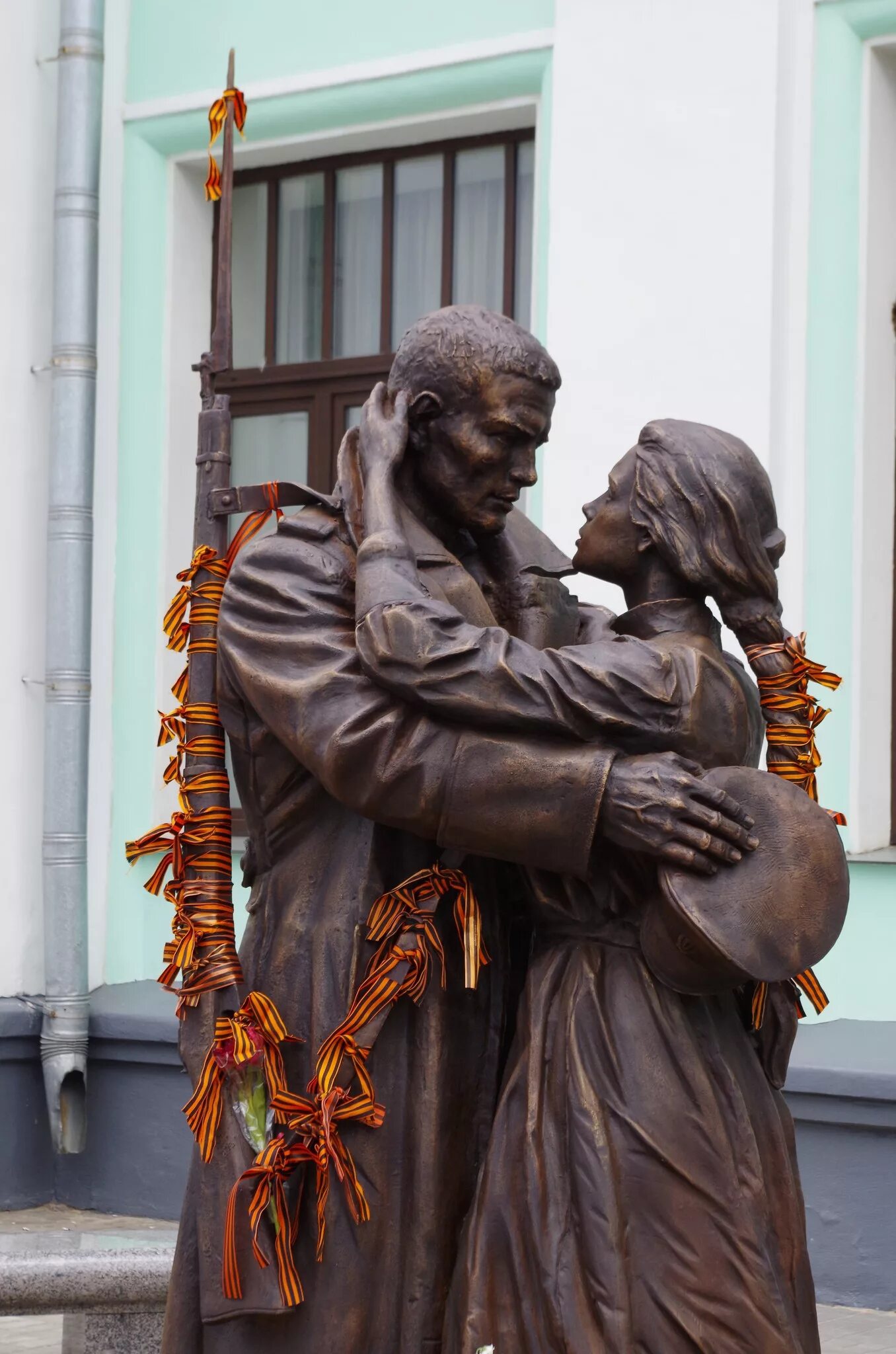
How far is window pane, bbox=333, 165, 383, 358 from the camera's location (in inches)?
297

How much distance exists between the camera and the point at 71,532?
7.17 m

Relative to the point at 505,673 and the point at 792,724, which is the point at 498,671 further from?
the point at 792,724

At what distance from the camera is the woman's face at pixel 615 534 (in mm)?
2883

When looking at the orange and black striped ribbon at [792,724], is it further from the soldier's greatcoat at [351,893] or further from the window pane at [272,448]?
the window pane at [272,448]

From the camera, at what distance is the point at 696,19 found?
6.32 metres

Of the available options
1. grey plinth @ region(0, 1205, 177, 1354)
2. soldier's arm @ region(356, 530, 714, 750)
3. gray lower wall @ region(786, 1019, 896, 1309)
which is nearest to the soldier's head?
soldier's arm @ region(356, 530, 714, 750)

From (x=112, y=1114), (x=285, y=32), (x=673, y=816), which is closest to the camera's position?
(x=673, y=816)

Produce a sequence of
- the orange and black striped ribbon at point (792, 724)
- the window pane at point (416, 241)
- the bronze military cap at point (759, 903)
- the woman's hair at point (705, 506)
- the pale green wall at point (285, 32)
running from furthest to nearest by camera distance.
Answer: the window pane at point (416, 241)
the pale green wall at point (285, 32)
the orange and black striped ribbon at point (792, 724)
the woman's hair at point (705, 506)
the bronze military cap at point (759, 903)

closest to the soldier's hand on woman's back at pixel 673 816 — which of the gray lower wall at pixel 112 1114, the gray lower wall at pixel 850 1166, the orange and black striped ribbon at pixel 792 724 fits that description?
the orange and black striped ribbon at pixel 792 724

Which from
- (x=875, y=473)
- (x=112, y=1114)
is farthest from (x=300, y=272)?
(x=112, y=1114)

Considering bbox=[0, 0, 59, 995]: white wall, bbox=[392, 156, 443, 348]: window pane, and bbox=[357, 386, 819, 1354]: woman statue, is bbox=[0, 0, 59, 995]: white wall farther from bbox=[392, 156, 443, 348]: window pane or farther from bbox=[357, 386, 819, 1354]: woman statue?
bbox=[357, 386, 819, 1354]: woman statue

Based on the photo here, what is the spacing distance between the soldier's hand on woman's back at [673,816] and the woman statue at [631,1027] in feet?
0.10

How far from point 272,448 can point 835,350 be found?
2.41 metres

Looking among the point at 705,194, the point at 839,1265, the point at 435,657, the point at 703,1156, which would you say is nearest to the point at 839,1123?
the point at 839,1265
